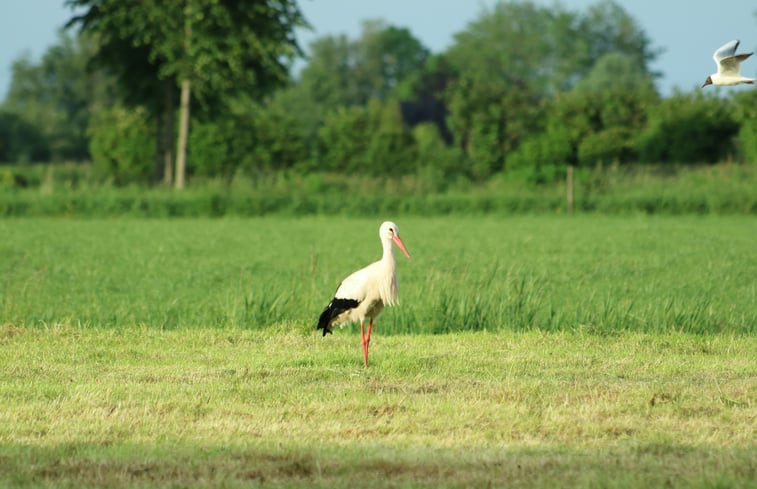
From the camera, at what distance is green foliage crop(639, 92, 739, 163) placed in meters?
59.2

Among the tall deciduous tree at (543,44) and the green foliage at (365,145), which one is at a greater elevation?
the tall deciduous tree at (543,44)

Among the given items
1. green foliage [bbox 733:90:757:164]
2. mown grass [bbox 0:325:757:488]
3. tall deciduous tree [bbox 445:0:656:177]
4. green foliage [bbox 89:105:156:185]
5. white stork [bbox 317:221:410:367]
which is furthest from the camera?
tall deciduous tree [bbox 445:0:656:177]

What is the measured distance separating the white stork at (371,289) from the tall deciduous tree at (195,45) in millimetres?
34687

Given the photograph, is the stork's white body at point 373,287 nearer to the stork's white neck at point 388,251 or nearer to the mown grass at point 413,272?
the stork's white neck at point 388,251

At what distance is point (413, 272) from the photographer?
72.3ft

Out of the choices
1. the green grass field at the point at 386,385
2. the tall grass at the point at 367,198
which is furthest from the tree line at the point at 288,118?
the green grass field at the point at 386,385

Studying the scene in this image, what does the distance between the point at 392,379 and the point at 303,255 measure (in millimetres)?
16628

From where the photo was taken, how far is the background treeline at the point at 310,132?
4528 centimetres

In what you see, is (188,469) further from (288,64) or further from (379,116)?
(379,116)

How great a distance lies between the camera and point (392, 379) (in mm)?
9602

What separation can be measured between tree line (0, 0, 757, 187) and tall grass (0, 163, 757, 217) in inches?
122

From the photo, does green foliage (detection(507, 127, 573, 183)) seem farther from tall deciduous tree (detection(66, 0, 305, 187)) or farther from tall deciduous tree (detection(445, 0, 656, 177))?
tall deciduous tree (detection(445, 0, 656, 177))

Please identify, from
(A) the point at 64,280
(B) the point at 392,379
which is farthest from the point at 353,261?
(B) the point at 392,379

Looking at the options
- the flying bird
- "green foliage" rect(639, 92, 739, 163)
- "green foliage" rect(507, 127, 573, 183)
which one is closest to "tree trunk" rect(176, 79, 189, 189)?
"green foliage" rect(507, 127, 573, 183)
